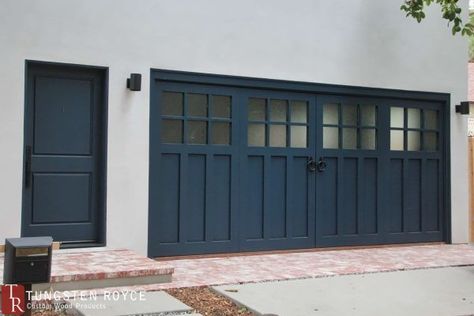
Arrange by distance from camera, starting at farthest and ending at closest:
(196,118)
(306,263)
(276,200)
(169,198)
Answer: (276,200) < (196,118) < (169,198) < (306,263)

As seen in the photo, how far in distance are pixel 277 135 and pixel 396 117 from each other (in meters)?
1.83

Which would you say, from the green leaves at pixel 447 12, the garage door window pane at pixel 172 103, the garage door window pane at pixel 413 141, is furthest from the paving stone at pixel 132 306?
the garage door window pane at pixel 413 141

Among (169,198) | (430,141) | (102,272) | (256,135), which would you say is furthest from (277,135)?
(102,272)

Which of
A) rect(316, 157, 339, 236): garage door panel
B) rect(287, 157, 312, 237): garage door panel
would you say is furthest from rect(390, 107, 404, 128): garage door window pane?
rect(287, 157, 312, 237): garage door panel

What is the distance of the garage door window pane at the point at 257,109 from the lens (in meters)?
7.11

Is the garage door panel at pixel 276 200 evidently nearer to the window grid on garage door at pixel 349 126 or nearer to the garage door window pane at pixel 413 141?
the window grid on garage door at pixel 349 126

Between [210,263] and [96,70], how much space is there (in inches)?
91.0

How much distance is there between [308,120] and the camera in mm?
7438

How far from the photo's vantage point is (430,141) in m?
8.30

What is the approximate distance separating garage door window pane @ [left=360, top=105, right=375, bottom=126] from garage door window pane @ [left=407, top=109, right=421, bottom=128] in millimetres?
592

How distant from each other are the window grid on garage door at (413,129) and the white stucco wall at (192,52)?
29 cm

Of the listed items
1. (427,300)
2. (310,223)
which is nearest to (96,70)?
(310,223)

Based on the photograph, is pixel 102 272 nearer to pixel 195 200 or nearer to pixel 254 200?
pixel 195 200

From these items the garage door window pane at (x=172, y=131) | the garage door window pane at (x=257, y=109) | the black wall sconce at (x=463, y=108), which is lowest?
the garage door window pane at (x=172, y=131)
